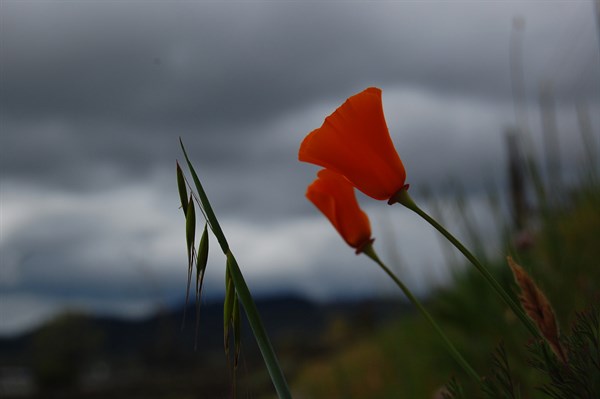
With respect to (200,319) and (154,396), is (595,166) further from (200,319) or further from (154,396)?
(154,396)

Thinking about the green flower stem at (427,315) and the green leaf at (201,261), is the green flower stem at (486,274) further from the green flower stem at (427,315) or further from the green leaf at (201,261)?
the green leaf at (201,261)

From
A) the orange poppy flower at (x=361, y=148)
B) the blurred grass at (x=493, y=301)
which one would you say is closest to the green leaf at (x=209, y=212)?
the orange poppy flower at (x=361, y=148)

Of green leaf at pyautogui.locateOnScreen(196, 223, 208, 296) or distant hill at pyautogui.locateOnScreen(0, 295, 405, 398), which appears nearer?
green leaf at pyautogui.locateOnScreen(196, 223, 208, 296)

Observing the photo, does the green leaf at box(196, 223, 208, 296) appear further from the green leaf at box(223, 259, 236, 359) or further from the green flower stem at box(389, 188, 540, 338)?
the green flower stem at box(389, 188, 540, 338)

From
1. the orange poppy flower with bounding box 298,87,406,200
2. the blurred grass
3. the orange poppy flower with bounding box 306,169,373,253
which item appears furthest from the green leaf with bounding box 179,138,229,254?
the blurred grass

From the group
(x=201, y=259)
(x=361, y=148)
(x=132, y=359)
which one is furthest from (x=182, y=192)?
(x=132, y=359)

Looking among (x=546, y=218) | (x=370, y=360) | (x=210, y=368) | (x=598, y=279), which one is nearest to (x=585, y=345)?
(x=546, y=218)
